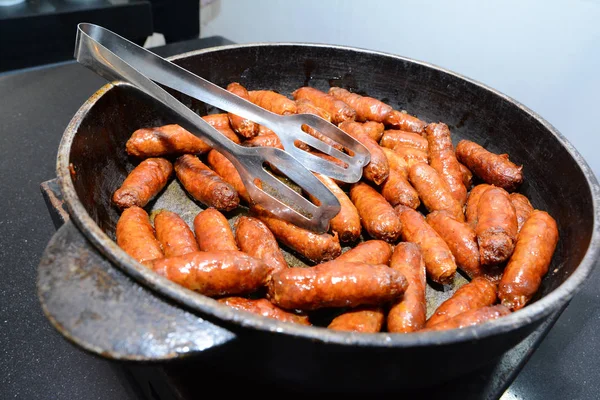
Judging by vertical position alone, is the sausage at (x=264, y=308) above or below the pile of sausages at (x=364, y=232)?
below

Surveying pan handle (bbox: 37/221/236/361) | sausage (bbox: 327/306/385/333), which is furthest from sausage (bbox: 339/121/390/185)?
pan handle (bbox: 37/221/236/361)

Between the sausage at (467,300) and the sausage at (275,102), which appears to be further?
the sausage at (275,102)

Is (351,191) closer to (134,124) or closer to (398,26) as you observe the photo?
(134,124)

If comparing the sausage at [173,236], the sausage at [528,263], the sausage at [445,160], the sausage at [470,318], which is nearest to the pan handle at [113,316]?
the sausage at [173,236]

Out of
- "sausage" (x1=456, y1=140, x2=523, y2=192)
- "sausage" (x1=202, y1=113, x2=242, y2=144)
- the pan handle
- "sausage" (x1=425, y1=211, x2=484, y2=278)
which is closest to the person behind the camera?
the pan handle

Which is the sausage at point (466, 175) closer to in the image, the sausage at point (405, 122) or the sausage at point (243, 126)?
the sausage at point (405, 122)

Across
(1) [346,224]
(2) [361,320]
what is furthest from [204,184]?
(2) [361,320]

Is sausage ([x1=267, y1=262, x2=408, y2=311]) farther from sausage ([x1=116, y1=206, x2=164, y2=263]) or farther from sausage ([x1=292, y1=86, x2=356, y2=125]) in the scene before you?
sausage ([x1=292, y1=86, x2=356, y2=125])

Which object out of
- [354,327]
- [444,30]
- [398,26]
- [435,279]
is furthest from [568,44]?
[354,327]
